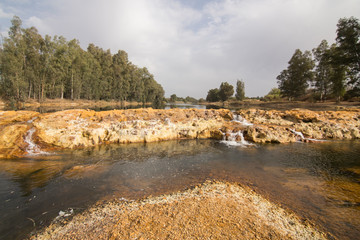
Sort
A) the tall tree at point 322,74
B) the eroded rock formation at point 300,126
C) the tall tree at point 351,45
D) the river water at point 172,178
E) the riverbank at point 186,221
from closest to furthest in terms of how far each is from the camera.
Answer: the riverbank at point 186,221
the river water at point 172,178
the eroded rock formation at point 300,126
the tall tree at point 351,45
the tall tree at point 322,74

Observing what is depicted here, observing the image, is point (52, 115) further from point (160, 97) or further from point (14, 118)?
point (160, 97)

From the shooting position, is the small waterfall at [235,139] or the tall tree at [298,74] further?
the tall tree at [298,74]

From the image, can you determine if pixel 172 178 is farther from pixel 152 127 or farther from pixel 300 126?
pixel 300 126

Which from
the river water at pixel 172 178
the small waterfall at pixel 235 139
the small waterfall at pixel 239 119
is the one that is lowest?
the river water at pixel 172 178

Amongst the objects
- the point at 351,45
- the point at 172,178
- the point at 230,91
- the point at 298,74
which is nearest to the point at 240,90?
the point at 230,91

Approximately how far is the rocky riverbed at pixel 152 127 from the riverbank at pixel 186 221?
9.32 meters

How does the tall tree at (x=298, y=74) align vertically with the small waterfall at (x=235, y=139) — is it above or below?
above

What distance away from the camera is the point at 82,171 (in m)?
Result: 8.02

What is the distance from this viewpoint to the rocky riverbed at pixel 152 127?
38.1ft

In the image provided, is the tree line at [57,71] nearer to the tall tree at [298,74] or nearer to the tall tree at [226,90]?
the tall tree at [226,90]

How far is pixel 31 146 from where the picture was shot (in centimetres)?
1102

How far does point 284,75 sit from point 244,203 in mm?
70878

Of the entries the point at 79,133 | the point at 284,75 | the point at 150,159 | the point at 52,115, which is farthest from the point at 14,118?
the point at 284,75

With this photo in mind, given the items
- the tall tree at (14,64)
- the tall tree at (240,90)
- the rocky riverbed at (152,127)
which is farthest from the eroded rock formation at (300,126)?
the tall tree at (240,90)
